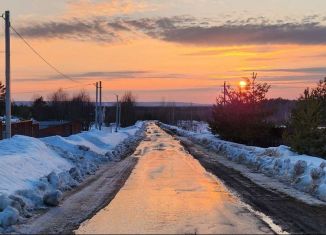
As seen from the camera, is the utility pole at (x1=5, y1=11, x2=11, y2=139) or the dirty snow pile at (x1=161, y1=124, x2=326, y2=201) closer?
the dirty snow pile at (x1=161, y1=124, x2=326, y2=201)

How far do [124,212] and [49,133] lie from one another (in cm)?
3475

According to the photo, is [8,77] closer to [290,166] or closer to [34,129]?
[290,166]

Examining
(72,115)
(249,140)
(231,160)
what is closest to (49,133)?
(249,140)

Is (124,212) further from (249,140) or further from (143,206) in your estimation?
(249,140)

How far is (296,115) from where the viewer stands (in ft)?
80.9

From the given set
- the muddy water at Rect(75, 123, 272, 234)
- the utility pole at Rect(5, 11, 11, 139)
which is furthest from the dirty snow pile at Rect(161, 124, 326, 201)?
the utility pole at Rect(5, 11, 11, 139)

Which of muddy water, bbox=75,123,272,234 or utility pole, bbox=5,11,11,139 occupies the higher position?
utility pole, bbox=5,11,11,139

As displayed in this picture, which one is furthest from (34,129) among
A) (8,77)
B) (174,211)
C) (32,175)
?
(174,211)

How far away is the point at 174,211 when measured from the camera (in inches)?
428

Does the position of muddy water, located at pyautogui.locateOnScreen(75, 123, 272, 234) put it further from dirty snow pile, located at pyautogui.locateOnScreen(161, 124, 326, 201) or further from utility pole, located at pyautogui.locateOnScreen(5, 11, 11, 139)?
utility pole, located at pyautogui.locateOnScreen(5, 11, 11, 139)

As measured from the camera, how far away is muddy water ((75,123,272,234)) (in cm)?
910

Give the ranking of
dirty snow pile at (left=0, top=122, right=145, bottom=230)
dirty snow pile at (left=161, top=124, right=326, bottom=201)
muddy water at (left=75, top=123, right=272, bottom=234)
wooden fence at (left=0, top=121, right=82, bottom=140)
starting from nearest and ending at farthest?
muddy water at (left=75, top=123, right=272, bottom=234) < dirty snow pile at (left=0, top=122, right=145, bottom=230) < dirty snow pile at (left=161, top=124, right=326, bottom=201) < wooden fence at (left=0, top=121, right=82, bottom=140)

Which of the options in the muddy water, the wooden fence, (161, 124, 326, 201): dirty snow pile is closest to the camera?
the muddy water

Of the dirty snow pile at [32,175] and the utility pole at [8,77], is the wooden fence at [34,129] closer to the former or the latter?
the utility pole at [8,77]
